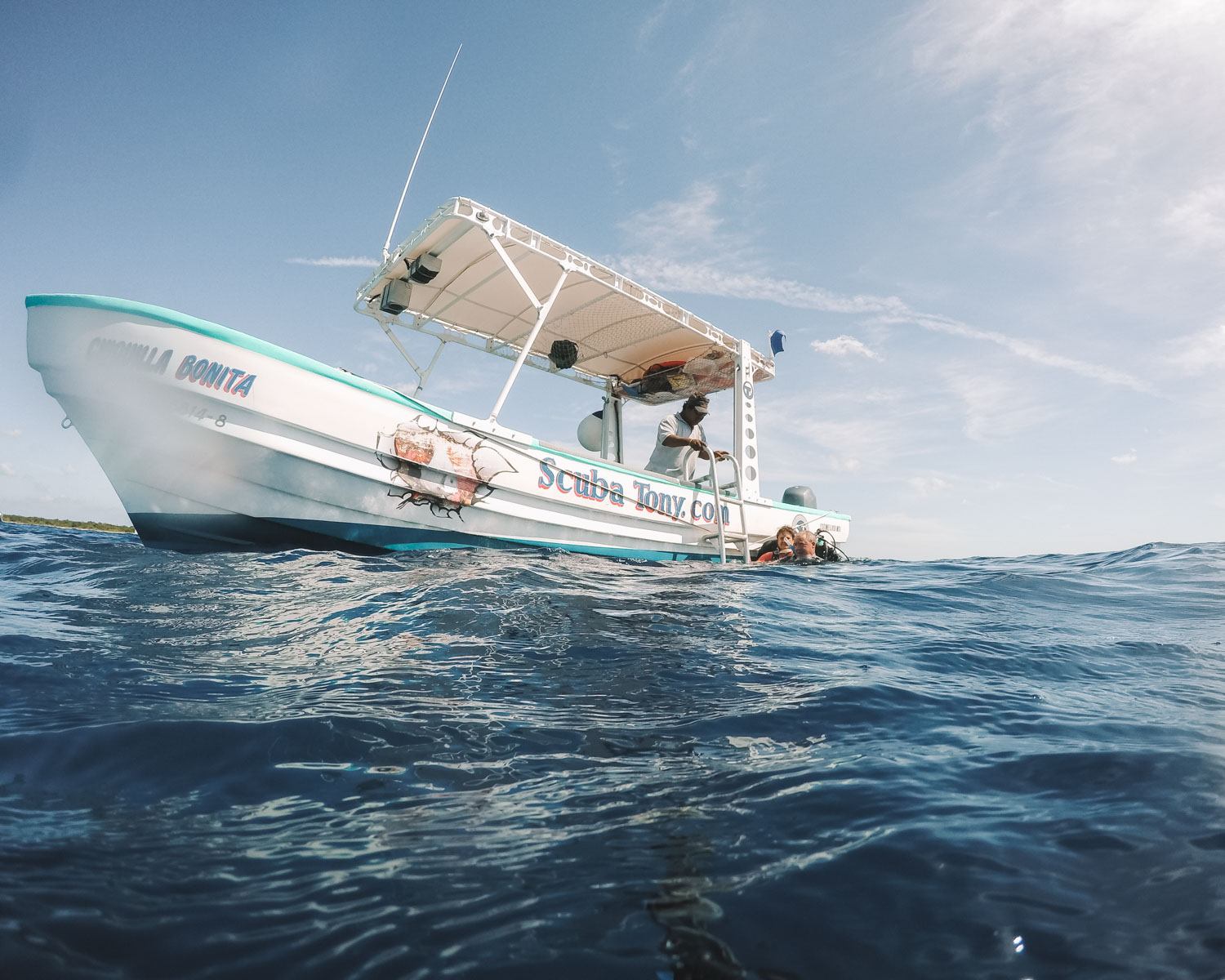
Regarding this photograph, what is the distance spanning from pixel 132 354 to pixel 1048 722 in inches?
240

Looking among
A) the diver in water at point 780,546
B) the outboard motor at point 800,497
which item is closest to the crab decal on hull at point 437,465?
the diver in water at point 780,546

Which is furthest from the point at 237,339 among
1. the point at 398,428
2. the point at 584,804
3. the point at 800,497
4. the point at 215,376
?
the point at 800,497

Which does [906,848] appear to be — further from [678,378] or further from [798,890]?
[678,378]

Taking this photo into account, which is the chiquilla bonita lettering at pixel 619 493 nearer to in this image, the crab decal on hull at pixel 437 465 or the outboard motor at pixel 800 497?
the crab decal on hull at pixel 437 465

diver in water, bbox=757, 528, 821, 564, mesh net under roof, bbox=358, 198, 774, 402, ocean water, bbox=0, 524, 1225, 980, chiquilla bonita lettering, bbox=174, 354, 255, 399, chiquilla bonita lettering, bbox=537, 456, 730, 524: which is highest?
mesh net under roof, bbox=358, 198, 774, 402

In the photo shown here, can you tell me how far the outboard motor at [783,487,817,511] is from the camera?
988 cm

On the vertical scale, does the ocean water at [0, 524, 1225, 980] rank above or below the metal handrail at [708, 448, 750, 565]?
below

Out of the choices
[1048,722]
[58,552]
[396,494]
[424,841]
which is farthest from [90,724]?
[58,552]

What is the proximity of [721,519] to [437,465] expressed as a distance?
3697 millimetres

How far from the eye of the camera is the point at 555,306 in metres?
7.76

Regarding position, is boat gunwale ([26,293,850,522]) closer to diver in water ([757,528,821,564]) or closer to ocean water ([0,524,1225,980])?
ocean water ([0,524,1225,980])

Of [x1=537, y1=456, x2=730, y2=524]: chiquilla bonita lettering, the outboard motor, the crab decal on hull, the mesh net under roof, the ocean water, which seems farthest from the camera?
the outboard motor

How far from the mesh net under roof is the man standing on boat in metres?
1.06

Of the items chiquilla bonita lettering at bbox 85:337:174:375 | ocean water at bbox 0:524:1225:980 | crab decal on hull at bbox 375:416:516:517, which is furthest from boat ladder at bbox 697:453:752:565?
chiquilla bonita lettering at bbox 85:337:174:375
